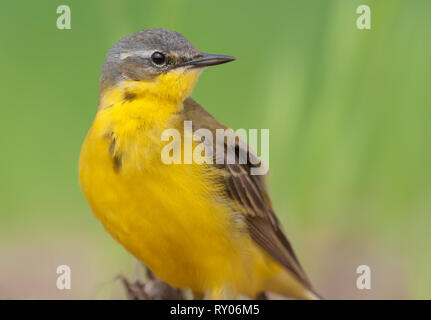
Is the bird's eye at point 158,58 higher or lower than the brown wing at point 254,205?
higher

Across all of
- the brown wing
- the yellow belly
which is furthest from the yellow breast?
the brown wing

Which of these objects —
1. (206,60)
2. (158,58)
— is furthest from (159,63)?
(206,60)

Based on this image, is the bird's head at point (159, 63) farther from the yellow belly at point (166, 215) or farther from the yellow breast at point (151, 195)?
the yellow belly at point (166, 215)

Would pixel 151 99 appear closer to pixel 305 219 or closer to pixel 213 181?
pixel 213 181

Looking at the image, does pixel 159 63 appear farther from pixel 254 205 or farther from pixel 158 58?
pixel 254 205

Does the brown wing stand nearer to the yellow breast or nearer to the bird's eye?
the yellow breast

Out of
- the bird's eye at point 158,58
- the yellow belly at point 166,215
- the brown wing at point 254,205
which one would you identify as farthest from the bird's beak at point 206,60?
the yellow belly at point 166,215
